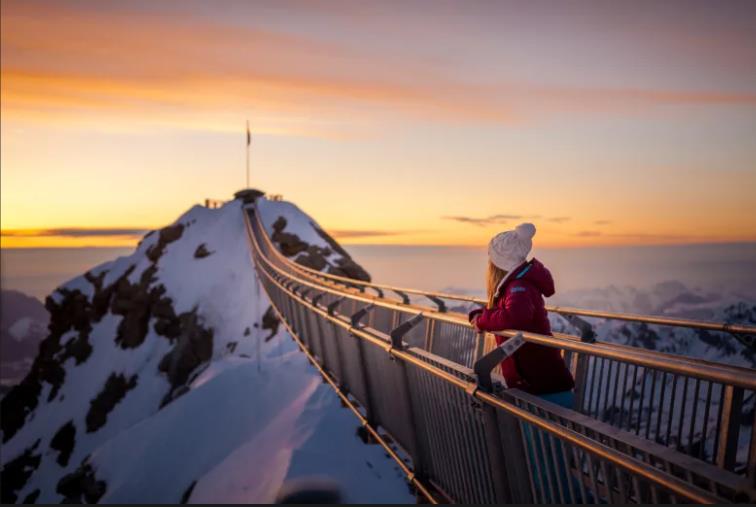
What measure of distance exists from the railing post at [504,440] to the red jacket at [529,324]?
42 cm

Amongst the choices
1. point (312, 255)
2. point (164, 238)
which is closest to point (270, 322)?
point (312, 255)

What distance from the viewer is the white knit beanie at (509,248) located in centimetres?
476

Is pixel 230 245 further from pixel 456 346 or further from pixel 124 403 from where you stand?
pixel 456 346

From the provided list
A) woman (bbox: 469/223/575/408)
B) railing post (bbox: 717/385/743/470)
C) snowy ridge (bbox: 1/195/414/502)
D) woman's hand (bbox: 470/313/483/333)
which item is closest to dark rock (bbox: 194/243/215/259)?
snowy ridge (bbox: 1/195/414/502)

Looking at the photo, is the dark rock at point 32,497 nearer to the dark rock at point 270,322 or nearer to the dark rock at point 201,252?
the dark rock at point 270,322

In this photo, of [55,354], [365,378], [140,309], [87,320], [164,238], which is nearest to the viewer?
[365,378]

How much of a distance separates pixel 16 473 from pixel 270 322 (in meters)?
31.5

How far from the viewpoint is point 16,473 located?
199 ft

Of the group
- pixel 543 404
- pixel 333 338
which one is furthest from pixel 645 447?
pixel 333 338

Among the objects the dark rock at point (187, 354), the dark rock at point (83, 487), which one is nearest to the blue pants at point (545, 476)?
the dark rock at point (83, 487)

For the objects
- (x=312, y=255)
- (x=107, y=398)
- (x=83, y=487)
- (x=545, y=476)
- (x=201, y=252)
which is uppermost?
(x=545, y=476)

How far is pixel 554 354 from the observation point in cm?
440

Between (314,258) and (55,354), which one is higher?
(314,258)

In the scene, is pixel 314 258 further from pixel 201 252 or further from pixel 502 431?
pixel 502 431
